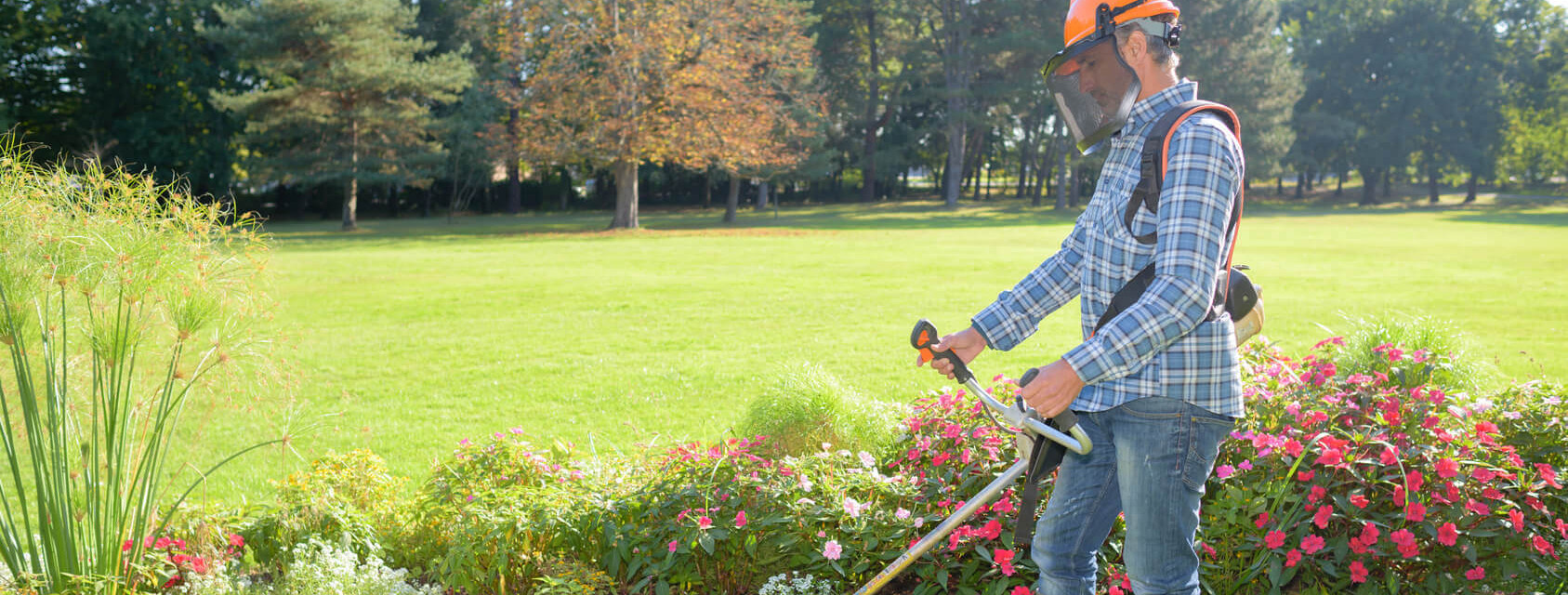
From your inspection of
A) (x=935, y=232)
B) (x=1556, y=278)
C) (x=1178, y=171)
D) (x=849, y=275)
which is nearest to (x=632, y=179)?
(x=935, y=232)

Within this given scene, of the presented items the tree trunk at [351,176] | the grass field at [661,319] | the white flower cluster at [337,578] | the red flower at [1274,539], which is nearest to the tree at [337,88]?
the tree trunk at [351,176]

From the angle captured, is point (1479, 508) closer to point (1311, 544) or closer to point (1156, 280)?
point (1311, 544)

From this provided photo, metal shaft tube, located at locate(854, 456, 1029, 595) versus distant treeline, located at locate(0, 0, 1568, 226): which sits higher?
distant treeline, located at locate(0, 0, 1568, 226)

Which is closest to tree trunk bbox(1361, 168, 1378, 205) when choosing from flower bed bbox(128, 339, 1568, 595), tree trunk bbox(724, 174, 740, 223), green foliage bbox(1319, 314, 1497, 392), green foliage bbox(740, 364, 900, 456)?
tree trunk bbox(724, 174, 740, 223)

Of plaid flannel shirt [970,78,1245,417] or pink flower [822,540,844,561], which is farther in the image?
pink flower [822,540,844,561]

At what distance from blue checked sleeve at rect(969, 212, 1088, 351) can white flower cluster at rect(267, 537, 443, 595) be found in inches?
79.9

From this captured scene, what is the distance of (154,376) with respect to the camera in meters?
3.77

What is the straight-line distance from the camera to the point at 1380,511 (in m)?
3.13

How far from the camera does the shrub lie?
9.67 feet

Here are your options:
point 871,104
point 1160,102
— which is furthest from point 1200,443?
point 871,104

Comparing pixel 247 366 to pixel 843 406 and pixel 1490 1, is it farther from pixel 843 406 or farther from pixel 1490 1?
pixel 1490 1

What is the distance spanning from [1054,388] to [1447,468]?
1.78 m

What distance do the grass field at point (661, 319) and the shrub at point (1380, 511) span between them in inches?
107

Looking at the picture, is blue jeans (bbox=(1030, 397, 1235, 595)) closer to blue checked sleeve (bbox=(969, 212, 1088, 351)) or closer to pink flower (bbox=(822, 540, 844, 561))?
blue checked sleeve (bbox=(969, 212, 1088, 351))
